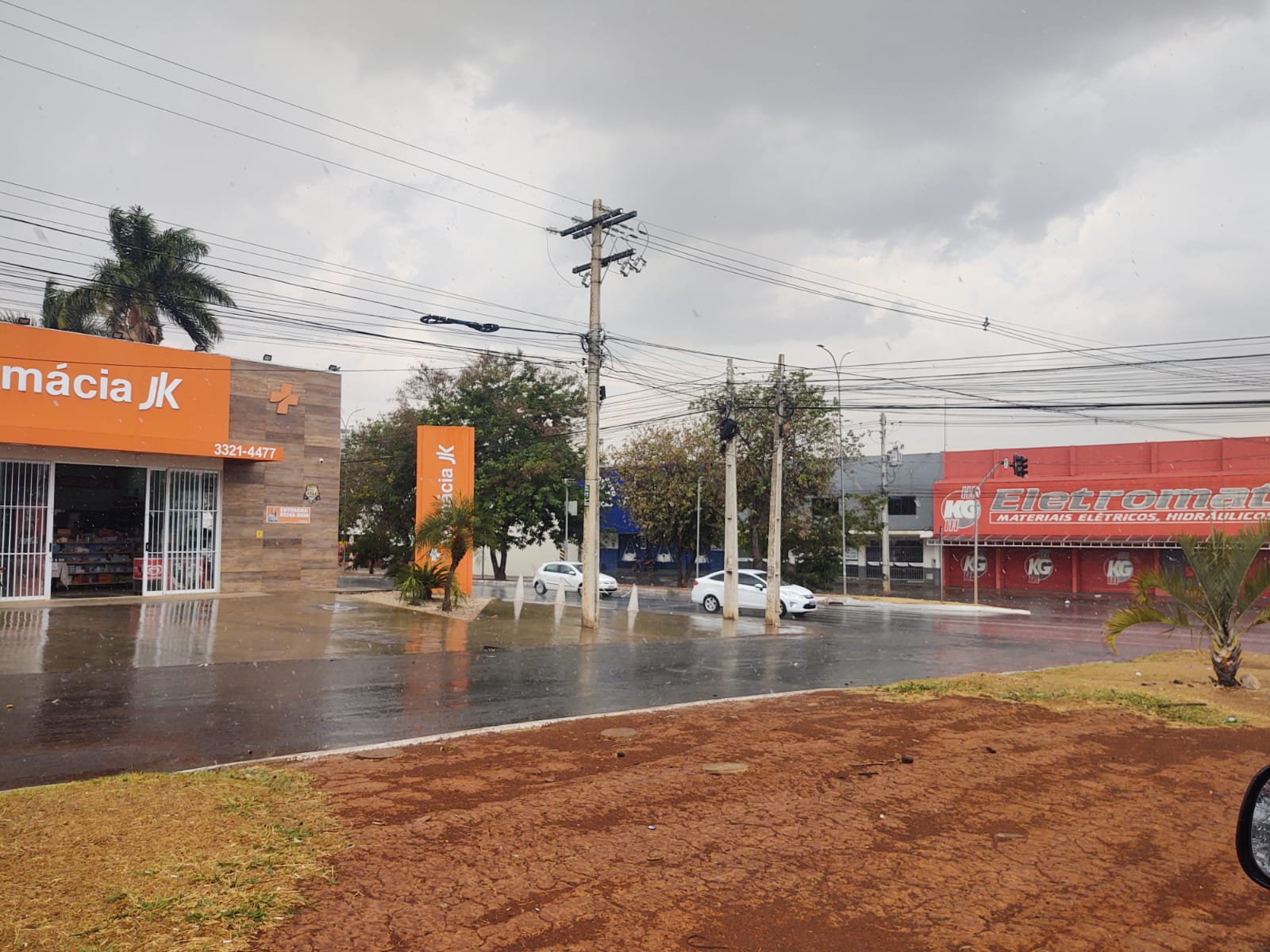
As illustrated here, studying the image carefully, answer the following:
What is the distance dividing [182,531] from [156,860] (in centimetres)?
2466

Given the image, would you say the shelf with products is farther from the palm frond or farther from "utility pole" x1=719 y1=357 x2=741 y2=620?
the palm frond

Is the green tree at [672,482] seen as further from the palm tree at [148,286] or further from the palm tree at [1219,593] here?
the palm tree at [1219,593]

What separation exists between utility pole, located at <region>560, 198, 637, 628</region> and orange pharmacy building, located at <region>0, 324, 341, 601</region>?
38.7ft

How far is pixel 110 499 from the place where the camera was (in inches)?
1196

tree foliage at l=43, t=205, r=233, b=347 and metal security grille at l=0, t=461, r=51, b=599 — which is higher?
tree foliage at l=43, t=205, r=233, b=347

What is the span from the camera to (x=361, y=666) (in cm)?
1454

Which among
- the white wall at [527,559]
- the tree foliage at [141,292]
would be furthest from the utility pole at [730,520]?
the white wall at [527,559]

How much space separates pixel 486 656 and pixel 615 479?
35133 millimetres

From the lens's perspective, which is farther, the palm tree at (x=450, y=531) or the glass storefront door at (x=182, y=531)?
the glass storefront door at (x=182, y=531)

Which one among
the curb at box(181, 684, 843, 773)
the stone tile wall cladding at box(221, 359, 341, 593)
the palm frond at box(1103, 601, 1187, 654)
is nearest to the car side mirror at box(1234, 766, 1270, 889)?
the curb at box(181, 684, 843, 773)

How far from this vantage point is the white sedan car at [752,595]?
28.7 meters

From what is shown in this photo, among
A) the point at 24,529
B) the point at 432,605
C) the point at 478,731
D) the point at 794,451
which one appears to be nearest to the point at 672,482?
the point at 794,451

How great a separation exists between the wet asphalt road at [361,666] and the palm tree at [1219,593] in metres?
3.55

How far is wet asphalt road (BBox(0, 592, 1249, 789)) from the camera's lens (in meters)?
9.31
